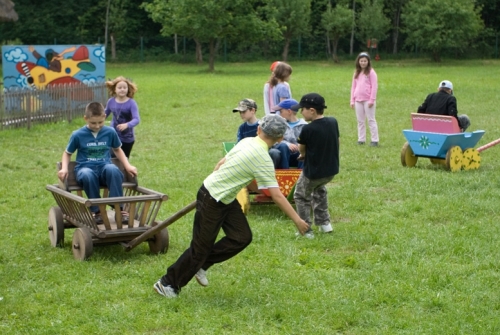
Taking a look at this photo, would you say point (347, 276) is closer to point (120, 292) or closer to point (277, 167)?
point (120, 292)

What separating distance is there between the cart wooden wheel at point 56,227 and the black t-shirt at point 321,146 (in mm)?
2572

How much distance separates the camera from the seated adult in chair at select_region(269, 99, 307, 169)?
9.55m

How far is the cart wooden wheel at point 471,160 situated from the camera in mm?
12273

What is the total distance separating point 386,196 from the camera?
10609mm

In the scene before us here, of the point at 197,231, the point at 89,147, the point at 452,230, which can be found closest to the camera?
the point at 197,231

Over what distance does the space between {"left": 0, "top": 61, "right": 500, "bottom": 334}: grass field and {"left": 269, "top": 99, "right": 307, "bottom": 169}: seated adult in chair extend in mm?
648

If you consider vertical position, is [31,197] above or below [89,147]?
below

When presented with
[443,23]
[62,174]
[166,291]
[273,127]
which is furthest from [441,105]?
[443,23]

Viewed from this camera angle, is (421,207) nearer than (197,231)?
No

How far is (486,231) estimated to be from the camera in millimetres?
8500

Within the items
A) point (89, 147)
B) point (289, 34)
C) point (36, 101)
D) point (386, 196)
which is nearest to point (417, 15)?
point (289, 34)

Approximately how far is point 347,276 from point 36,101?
13.3m

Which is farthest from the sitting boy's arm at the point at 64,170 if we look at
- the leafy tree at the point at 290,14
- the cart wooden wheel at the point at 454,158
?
the leafy tree at the point at 290,14

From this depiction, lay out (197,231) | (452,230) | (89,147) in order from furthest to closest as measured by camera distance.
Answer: (452,230)
(89,147)
(197,231)
